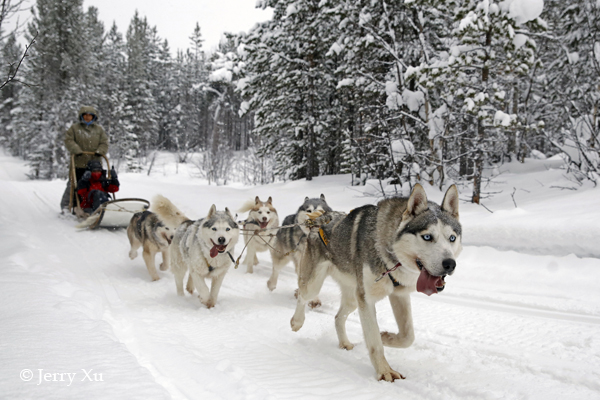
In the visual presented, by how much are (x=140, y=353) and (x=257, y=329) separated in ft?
3.86

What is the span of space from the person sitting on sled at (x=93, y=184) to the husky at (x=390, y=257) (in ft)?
21.6

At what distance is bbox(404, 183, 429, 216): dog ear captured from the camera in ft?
7.70

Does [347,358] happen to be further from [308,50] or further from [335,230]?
[308,50]

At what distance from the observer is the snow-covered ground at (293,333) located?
7.11 feet

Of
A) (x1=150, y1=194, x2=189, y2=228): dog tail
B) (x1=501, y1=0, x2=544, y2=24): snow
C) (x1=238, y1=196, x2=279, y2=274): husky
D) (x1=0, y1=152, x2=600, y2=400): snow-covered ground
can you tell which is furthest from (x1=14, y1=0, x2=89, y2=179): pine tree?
(x1=501, y1=0, x2=544, y2=24): snow

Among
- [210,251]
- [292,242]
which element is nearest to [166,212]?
[210,251]

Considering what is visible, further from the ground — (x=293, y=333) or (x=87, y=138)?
(x=87, y=138)

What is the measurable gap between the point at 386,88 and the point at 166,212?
6.95 metres

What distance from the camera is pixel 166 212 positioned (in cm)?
569

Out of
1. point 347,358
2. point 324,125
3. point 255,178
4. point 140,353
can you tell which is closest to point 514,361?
A: point 347,358

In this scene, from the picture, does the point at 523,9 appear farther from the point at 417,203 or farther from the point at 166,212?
the point at 166,212

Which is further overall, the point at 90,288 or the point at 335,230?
the point at 90,288

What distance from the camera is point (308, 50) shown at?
42.9 feet

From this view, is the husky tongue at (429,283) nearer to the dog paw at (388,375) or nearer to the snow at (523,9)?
the dog paw at (388,375)
